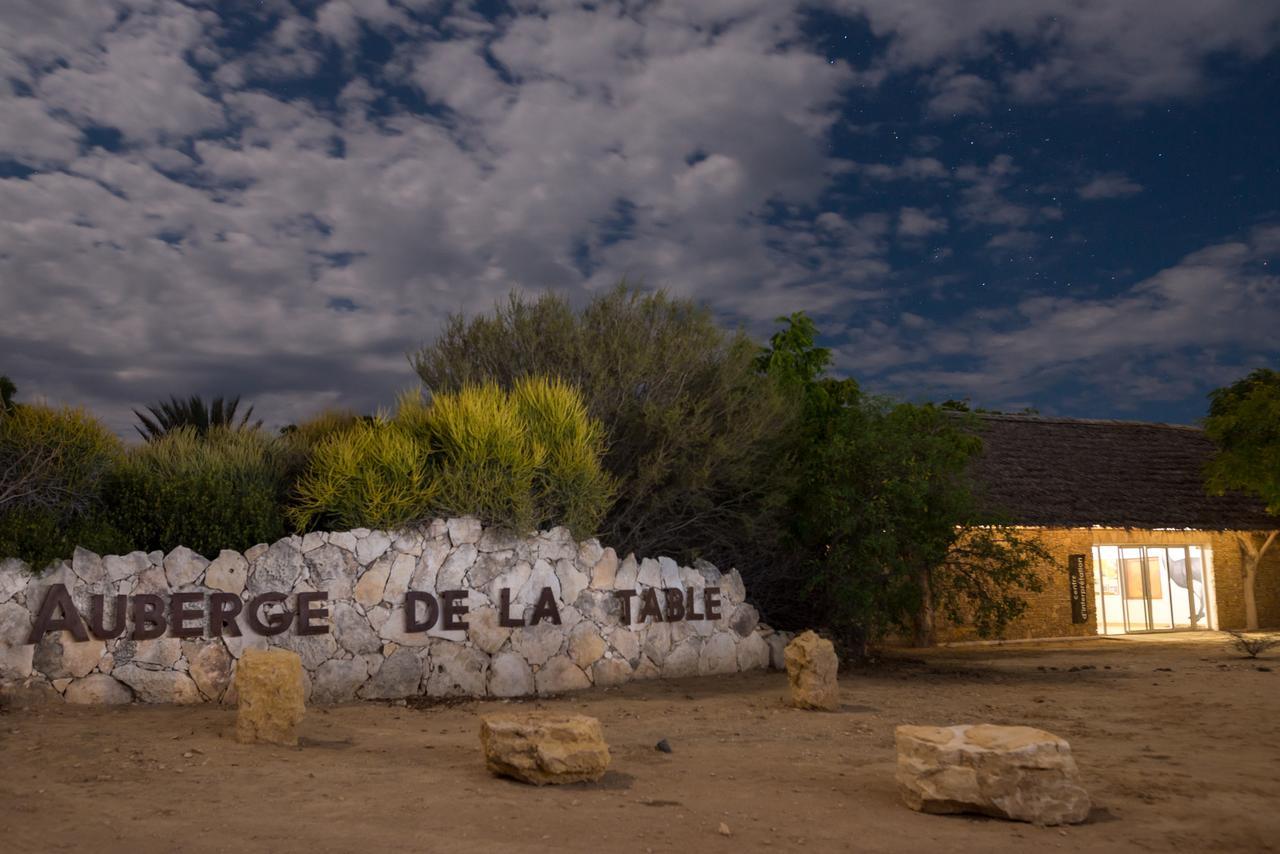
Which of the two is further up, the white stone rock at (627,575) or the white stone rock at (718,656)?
the white stone rock at (627,575)

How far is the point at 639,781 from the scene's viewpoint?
6617 mm

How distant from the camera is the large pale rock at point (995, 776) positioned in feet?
18.4

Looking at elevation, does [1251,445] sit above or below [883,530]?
above

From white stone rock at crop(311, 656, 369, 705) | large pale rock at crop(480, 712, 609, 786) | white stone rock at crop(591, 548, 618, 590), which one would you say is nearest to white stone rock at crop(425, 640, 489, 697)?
white stone rock at crop(311, 656, 369, 705)

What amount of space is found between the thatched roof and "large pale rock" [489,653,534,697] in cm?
1022

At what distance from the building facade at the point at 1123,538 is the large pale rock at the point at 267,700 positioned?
13.4m

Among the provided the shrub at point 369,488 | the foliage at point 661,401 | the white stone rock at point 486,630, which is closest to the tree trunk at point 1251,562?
the foliage at point 661,401

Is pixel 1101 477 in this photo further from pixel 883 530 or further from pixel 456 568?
pixel 456 568

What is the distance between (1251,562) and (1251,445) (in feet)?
9.38

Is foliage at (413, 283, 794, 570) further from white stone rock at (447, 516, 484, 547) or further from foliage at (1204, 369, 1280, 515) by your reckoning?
foliage at (1204, 369, 1280, 515)

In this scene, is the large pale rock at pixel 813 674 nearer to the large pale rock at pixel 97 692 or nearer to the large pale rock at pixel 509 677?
the large pale rock at pixel 509 677

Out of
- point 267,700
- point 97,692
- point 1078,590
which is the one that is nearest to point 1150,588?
point 1078,590

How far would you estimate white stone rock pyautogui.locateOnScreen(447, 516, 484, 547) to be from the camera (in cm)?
1088

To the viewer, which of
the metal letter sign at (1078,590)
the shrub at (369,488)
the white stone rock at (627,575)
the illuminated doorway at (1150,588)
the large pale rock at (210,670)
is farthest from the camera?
the illuminated doorway at (1150,588)
